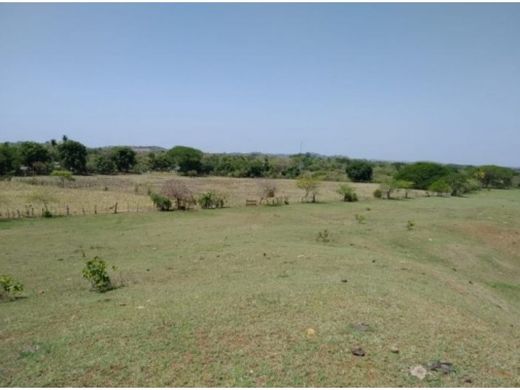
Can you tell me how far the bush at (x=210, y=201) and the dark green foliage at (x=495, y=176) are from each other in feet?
224

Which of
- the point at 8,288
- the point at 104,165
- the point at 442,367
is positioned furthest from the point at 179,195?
the point at 104,165

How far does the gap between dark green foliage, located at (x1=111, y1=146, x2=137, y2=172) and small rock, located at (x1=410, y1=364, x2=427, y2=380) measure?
3559 inches

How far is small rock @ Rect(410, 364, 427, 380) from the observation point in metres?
5.52

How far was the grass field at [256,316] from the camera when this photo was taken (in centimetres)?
557

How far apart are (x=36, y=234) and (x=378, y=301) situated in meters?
19.7

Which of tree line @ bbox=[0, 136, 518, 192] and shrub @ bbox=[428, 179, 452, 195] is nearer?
shrub @ bbox=[428, 179, 452, 195]

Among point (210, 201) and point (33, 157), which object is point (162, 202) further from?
point (33, 157)

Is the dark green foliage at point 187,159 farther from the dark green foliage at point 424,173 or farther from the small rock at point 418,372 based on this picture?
the small rock at point 418,372

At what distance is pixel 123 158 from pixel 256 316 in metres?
88.5

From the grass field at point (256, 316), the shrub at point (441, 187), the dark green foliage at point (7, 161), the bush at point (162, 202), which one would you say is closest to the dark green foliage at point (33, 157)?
the dark green foliage at point (7, 161)

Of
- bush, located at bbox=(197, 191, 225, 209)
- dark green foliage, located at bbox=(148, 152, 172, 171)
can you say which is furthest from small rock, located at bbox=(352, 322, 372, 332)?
dark green foliage, located at bbox=(148, 152, 172, 171)

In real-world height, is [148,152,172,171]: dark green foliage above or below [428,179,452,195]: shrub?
above

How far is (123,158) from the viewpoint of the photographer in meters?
89.0

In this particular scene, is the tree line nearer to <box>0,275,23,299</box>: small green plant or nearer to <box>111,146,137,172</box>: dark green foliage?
<box>111,146,137,172</box>: dark green foliage
